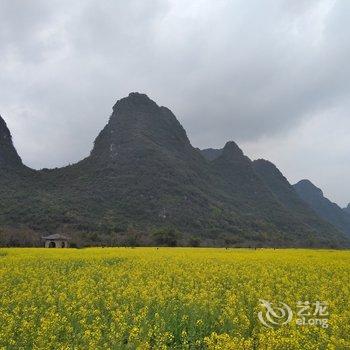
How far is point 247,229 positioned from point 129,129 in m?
55.1

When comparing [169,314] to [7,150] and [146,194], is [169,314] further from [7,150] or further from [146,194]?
[7,150]

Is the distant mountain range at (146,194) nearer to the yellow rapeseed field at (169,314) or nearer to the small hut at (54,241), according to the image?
the small hut at (54,241)

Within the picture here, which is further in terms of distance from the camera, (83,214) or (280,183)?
(280,183)

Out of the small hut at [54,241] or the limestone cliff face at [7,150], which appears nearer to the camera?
the small hut at [54,241]

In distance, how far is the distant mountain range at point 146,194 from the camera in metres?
74.6

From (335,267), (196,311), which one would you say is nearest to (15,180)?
(335,267)

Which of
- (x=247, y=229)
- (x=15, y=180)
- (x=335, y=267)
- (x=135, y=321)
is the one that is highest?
(x=15, y=180)

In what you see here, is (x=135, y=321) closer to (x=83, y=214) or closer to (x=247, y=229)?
(x=83, y=214)

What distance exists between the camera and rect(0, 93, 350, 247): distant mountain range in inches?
2937

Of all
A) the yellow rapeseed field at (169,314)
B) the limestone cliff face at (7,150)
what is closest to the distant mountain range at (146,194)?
the limestone cliff face at (7,150)

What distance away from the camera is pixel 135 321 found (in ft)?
30.9

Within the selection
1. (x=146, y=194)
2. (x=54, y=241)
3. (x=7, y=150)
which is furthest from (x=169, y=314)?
(x=7, y=150)

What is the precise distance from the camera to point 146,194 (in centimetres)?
9900

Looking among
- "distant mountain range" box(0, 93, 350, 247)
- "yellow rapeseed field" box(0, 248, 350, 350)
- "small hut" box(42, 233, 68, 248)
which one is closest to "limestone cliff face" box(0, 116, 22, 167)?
"distant mountain range" box(0, 93, 350, 247)
